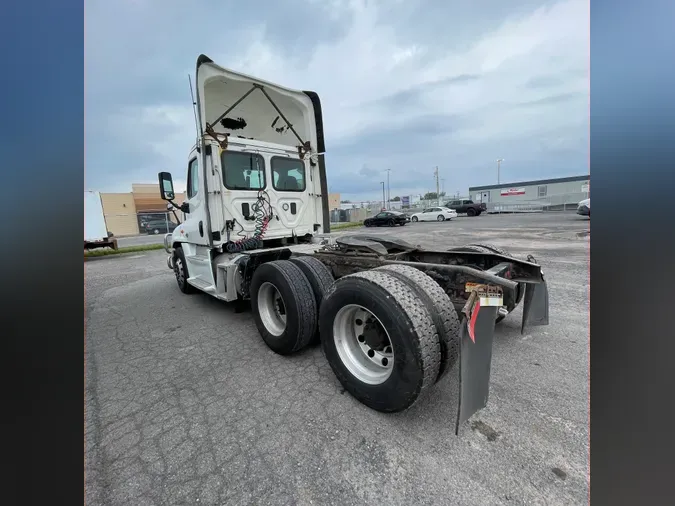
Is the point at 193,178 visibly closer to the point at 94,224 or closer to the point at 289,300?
the point at 289,300

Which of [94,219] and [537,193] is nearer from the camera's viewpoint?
[94,219]

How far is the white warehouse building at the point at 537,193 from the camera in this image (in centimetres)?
4034

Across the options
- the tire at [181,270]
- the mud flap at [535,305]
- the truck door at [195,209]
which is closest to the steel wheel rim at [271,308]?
the truck door at [195,209]

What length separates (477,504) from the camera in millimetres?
1740

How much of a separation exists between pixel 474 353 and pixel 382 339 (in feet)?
2.56

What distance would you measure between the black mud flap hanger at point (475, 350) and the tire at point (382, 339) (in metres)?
0.24

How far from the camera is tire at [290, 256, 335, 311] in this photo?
11.9 ft

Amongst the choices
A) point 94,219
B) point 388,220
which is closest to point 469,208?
point 388,220

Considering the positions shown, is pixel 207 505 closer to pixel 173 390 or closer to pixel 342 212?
pixel 173 390

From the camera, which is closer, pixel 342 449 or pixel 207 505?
pixel 207 505

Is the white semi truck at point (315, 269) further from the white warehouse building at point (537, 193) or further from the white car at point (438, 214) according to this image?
the white warehouse building at point (537, 193)

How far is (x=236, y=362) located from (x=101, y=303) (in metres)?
4.76

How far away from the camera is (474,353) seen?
2123 millimetres
